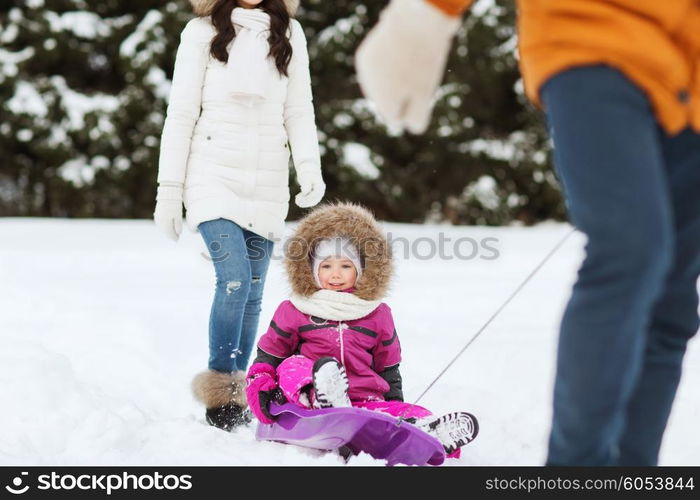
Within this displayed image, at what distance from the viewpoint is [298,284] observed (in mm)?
2758

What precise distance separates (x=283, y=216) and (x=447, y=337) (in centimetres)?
148

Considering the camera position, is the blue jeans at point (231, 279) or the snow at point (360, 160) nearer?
the blue jeans at point (231, 279)

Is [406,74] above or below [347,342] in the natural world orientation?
above

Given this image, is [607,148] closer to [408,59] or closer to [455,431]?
[408,59]

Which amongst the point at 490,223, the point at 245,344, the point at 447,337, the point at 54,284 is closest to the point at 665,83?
the point at 245,344

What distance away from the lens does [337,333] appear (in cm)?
265

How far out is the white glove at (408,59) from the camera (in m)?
1.37

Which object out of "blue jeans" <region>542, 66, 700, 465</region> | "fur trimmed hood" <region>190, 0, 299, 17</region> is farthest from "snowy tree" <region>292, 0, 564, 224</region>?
"blue jeans" <region>542, 66, 700, 465</region>

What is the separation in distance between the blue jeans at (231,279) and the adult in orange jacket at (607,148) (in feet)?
4.69

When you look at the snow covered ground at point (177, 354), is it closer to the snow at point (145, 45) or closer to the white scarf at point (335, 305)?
the white scarf at point (335, 305)

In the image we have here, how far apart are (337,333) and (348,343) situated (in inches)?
1.9

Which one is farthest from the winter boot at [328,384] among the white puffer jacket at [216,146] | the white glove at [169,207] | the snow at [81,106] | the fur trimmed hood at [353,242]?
the snow at [81,106]

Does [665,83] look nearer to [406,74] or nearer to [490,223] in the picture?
[406,74]

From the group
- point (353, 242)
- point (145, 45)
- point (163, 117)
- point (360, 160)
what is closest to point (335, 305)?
point (353, 242)
